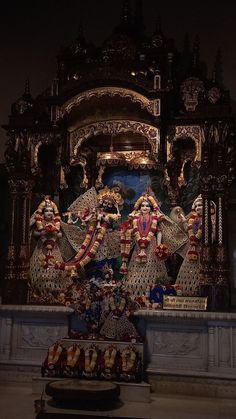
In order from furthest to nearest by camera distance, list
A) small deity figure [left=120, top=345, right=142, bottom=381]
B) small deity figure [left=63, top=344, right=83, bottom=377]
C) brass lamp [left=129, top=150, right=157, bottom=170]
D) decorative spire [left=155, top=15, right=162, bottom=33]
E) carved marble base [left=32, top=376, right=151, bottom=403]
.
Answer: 1. decorative spire [left=155, top=15, right=162, bottom=33]
2. brass lamp [left=129, top=150, right=157, bottom=170]
3. small deity figure [left=63, top=344, right=83, bottom=377]
4. small deity figure [left=120, top=345, right=142, bottom=381]
5. carved marble base [left=32, top=376, right=151, bottom=403]

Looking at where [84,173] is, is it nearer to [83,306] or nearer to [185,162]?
[185,162]

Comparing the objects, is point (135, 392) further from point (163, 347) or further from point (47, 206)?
point (47, 206)

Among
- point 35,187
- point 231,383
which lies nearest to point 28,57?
point 35,187

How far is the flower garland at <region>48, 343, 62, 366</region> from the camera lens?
600cm

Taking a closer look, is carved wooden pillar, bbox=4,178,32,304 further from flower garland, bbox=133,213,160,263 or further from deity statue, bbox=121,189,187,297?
flower garland, bbox=133,213,160,263

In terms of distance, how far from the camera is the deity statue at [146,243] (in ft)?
22.5

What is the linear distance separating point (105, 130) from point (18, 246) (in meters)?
1.94

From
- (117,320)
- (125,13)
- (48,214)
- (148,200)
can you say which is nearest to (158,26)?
(125,13)

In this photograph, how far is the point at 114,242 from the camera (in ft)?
23.6

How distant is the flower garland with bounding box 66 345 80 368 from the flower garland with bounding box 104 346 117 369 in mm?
320

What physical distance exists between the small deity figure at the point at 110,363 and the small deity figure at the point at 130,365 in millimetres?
68

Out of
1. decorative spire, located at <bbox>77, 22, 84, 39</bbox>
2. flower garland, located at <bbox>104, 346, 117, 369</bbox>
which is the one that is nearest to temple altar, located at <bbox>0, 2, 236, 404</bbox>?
flower garland, located at <bbox>104, 346, 117, 369</bbox>

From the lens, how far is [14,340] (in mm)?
6727

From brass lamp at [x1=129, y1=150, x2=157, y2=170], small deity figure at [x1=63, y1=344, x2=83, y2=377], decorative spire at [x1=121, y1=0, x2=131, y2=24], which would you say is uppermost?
decorative spire at [x1=121, y1=0, x2=131, y2=24]
